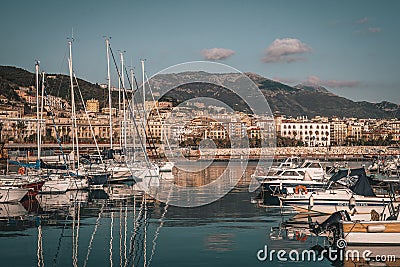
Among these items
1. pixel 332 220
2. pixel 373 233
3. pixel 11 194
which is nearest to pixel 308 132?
pixel 11 194

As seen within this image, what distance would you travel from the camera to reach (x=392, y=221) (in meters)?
13.6

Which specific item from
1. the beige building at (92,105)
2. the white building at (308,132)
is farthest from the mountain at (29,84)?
the white building at (308,132)

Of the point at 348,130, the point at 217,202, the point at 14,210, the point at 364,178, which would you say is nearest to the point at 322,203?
the point at 364,178

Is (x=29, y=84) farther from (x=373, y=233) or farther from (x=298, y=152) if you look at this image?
(x=373, y=233)

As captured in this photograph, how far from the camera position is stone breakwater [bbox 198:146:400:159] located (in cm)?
9175

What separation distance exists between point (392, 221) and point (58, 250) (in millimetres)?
7268

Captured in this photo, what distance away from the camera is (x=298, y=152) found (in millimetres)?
101812

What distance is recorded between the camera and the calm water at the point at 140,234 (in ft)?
43.0

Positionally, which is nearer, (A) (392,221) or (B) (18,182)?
(A) (392,221)

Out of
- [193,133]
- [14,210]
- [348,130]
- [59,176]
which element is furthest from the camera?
[348,130]

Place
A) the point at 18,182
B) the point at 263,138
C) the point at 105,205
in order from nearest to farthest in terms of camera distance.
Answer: the point at 105,205 → the point at 18,182 → the point at 263,138

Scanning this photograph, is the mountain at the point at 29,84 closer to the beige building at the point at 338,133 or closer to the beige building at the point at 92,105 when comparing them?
the beige building at the point at 92,105

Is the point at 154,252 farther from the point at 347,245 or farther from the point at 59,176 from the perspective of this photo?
the point at 59,176

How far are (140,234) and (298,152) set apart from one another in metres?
87.4
